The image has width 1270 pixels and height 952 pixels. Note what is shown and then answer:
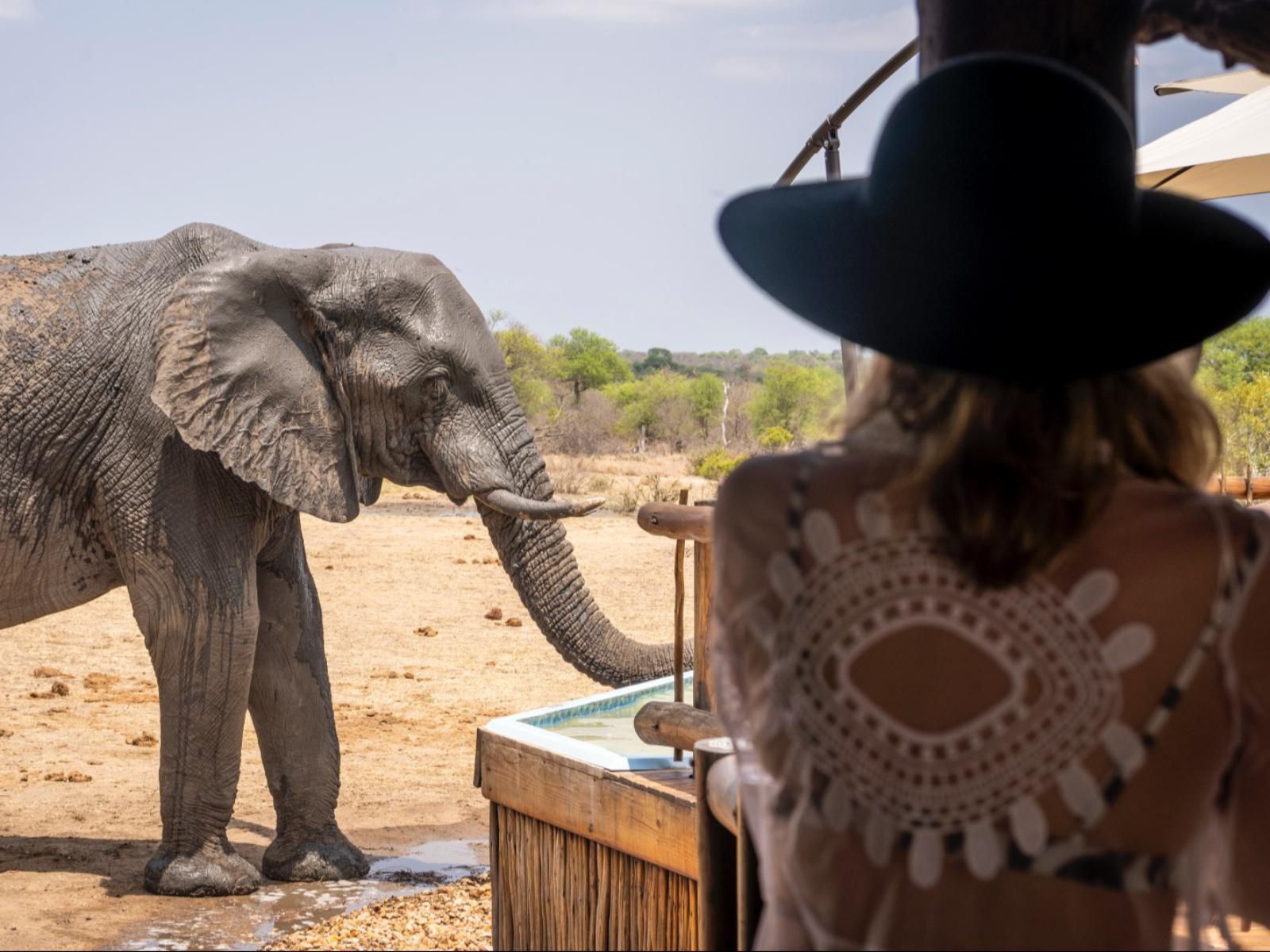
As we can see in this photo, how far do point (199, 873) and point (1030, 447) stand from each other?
16.8ft

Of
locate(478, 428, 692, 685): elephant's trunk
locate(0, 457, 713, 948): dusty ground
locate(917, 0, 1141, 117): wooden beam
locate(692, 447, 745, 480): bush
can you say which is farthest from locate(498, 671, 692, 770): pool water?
locate(692, 447, 745, 480): bush

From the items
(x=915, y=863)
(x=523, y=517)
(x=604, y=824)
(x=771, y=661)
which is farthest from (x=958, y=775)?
(x=523, y=517)

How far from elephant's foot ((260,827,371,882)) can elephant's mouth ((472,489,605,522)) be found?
1.52m

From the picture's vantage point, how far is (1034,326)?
3.97ft

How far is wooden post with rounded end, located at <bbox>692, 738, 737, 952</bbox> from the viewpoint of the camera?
2574 millimetres

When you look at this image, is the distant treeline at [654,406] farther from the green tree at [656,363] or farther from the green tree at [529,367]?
the green tree at [656,363]

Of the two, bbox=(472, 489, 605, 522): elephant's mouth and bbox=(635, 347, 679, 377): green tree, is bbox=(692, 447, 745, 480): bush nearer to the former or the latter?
bbox=(472, 489, 605, 522): elephant's mouth

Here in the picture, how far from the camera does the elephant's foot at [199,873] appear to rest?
574 centimetres

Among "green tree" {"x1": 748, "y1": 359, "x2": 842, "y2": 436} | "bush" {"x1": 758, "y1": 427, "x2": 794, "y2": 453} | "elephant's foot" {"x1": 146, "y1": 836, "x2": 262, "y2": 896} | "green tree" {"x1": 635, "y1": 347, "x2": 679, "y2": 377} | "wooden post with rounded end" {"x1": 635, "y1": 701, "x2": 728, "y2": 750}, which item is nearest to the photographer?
"wooden post with rounded end" {"x1": 635, "y1": 701, "x2": 728, "y2": 750}

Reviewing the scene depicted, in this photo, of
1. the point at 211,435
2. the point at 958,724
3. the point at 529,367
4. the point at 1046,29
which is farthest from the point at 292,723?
the point at 529,367

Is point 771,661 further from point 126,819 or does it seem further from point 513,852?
point 126,819

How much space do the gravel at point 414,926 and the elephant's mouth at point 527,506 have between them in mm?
1400

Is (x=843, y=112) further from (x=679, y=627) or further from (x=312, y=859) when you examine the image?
(x=312, y=859)

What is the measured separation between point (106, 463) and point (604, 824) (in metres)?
2.70
